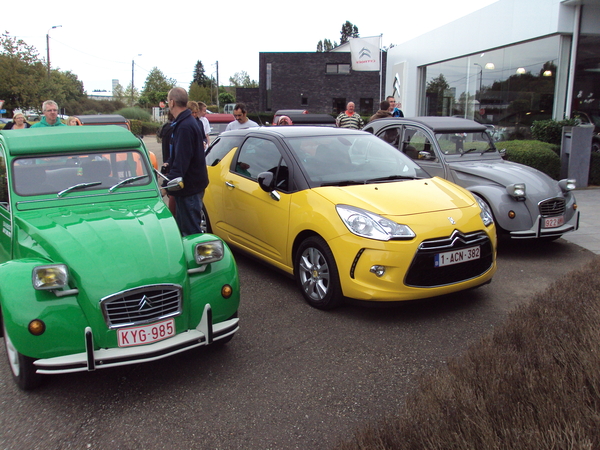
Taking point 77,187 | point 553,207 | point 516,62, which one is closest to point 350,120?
point 553,207

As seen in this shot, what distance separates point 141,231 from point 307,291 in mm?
1857

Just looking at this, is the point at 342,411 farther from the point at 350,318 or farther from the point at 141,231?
the point at 141,231

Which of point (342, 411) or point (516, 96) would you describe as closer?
point (342, 411)

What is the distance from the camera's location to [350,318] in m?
4.79

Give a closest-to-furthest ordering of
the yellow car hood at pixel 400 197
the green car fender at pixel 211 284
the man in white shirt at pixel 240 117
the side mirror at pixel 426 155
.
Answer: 1. the green car fender at pixel 211 284
2. the yellow car hood at pixel 400 197
3. the side mirror at pixel 426 155
4. the man in white shirt at pixel 240 117

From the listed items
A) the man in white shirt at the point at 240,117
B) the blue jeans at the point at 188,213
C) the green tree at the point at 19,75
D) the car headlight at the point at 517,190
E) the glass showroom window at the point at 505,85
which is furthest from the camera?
the green tree at the point at 19,75

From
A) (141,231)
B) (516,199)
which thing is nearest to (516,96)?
(516,199)

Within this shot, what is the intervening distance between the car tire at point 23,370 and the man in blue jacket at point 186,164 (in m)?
2.33

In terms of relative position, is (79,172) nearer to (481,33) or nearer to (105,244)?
(105,244)

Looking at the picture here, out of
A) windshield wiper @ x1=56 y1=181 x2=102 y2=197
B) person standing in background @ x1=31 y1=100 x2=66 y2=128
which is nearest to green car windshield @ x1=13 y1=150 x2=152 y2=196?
windshield wiper @ x1=56 y1=181 x2=102 y2=197

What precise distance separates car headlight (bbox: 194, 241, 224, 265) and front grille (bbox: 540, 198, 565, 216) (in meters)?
4.67

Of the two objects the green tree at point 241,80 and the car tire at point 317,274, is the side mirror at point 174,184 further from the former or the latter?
the green tree at point 241,80

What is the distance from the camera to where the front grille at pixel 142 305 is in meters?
3.32

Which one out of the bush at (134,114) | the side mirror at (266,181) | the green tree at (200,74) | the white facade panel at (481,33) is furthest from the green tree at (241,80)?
the side mirror at (266,181)
